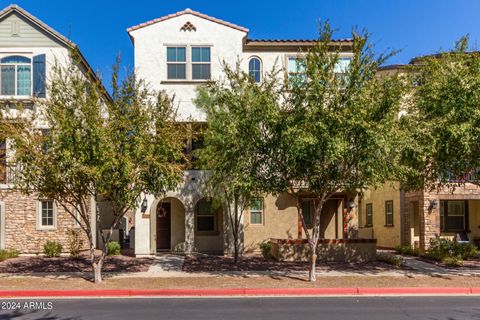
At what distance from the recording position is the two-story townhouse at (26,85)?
73.6ft

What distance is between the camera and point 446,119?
1549 cm

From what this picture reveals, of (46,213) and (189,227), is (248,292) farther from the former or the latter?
(46,213)

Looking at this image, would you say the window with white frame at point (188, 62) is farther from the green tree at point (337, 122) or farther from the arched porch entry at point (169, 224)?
the green tree at point (337, 122)

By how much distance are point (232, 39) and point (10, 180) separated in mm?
11769

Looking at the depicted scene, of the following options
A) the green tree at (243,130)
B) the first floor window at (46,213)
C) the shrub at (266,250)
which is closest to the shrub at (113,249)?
the first floor window at (46,213)

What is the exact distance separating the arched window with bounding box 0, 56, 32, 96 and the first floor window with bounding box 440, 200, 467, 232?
820 inches

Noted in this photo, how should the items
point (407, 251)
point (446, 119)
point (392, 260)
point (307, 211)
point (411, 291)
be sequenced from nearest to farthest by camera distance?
point (411, 291) → point (446, 119) → point (392, 260) → point (407, 251) → point (307, 211)

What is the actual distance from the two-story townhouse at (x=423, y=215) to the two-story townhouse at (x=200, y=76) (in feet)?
11.2

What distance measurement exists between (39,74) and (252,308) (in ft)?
51.7

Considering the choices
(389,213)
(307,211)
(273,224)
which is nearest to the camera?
(273,224)

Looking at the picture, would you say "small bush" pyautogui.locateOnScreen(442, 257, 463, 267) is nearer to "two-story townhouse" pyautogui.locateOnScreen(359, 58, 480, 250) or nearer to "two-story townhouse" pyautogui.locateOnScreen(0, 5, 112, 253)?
"two-story townhouse" pyautogui.locateOnScreen(359, 58, 480, 250)

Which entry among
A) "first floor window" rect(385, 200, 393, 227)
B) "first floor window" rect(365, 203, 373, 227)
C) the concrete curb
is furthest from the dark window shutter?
"first floor window" rect(365, 203, 373, 227)

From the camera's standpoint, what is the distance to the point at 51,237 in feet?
74.3

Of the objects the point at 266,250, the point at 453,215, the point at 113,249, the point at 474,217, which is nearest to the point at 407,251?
the point at 453,215
